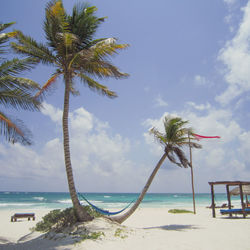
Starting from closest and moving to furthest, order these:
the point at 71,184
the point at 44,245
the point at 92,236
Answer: the point at 44,245 < the point at 92,236 < the point at 71,184

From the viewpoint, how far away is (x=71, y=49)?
711cm

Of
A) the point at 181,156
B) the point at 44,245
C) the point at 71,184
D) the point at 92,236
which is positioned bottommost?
the point at 44,245

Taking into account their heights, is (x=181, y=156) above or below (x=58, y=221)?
above

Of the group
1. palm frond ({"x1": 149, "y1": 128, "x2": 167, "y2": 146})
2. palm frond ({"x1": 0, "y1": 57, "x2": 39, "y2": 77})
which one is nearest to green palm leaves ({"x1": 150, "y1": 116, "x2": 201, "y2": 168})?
palm frond ({"x1": 149, "y1": 128, "x2": 167, "y2": 146})

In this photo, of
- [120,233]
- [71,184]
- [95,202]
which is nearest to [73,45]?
[71,184]

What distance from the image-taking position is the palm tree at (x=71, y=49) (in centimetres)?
681

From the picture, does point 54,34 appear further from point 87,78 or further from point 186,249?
point 186,249

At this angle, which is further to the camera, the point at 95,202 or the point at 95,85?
the point at 95,202

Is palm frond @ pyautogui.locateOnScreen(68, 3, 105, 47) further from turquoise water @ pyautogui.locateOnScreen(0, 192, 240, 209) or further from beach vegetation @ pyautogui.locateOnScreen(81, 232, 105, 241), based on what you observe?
turquoise water @ pyautogui.locateOnScreen(0, 192, 240, 209)

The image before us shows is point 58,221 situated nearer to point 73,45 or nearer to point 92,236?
point 92,236

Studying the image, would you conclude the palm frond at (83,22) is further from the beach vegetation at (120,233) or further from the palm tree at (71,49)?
the beach vegetation at (120,233)

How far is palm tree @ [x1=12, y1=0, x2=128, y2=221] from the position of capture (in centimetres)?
681

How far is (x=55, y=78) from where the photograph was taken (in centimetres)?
810

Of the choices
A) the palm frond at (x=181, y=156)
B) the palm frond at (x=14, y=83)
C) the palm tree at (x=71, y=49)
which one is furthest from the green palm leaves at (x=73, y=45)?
the palm frond at (x=181, y=156)
